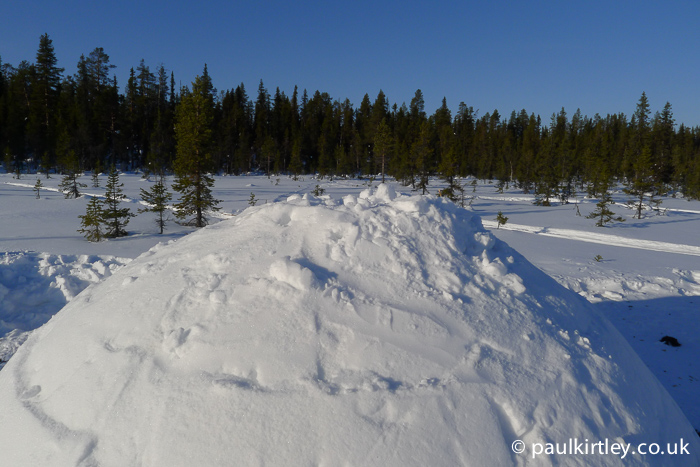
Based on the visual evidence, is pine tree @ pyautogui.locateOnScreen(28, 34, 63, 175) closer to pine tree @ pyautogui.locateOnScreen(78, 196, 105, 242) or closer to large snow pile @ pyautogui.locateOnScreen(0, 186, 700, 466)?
pine tree @ pyautogui.locateOnScreen(78, 196, 105, 242)

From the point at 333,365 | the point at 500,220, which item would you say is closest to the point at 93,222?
the point at 333,365

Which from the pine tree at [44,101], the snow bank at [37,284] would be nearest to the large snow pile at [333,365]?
the snow bank at [37,284]

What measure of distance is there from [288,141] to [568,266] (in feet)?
162

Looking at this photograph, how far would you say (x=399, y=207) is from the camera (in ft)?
14.0

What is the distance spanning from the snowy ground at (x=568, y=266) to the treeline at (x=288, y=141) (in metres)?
10.0

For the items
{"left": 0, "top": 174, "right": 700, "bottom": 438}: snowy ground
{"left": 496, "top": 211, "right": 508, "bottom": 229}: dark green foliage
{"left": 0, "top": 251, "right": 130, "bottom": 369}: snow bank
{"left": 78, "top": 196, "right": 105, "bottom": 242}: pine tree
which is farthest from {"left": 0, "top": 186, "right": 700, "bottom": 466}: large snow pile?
{"left": 496, "top": 211, "right": 508, "bottom": 229}: dark green foliage

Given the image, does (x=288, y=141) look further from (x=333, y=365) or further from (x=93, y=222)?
(x=333, y=365)

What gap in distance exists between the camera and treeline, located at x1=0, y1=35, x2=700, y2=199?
38.8 metres

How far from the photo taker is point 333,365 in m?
2.86

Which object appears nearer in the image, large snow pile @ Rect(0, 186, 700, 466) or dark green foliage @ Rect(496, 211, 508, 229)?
large snow pile @ Rect(0, 186, 700, 466)

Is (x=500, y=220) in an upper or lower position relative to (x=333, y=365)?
lower

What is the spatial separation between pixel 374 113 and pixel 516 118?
130 feet

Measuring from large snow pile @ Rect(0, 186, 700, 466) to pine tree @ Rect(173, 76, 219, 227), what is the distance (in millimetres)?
14317

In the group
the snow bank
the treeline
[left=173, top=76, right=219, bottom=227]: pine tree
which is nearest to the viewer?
the snow bank
